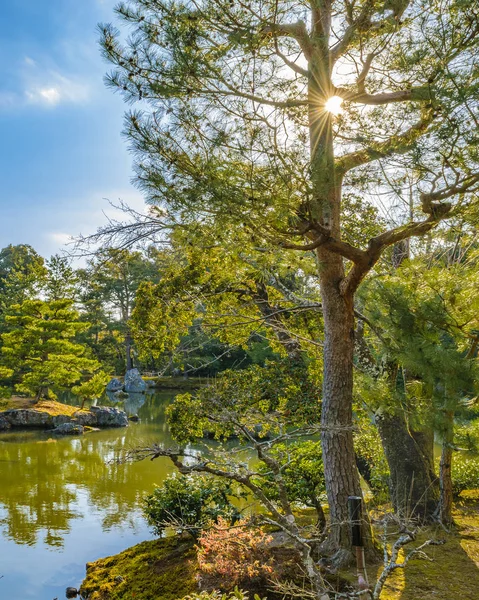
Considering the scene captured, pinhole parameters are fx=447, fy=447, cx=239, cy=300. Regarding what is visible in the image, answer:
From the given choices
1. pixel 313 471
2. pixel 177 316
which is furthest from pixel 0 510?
pixel 313 471

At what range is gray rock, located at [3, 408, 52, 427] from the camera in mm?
10727

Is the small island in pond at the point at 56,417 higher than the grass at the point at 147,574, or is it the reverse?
the small island in pond at the point at 56,417

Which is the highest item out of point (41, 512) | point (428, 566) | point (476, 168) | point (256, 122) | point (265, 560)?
point (256, 122)

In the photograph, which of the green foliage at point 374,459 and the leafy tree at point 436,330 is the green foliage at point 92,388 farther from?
the leafy tree at point 436,330

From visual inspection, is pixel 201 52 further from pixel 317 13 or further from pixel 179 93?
pixel 317 13

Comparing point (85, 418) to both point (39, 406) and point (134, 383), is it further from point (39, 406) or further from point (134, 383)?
point (134, 383)

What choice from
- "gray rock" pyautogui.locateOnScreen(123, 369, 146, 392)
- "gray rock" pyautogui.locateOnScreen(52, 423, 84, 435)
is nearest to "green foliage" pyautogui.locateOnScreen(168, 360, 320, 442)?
"gray rock" pyautogui.locateOnScreen(52, 423, 84, 435)

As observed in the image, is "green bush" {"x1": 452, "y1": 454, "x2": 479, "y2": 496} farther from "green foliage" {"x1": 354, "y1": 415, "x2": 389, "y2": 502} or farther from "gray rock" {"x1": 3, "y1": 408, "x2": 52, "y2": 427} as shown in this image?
"gray rock" {"x1": 3, "y1": 408, "x2": 52, "y2": 427}

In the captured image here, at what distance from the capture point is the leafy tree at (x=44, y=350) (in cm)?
1166

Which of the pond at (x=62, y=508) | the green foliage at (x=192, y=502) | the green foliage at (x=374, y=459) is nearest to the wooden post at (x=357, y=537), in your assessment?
the pond at (x=62, y=508)

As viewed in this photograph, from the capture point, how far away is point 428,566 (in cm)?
294

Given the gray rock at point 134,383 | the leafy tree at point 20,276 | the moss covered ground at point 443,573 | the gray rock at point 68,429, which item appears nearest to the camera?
the moss covered ground at point 443,573

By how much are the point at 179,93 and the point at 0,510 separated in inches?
207

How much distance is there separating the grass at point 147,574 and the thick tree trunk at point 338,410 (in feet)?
3.22
